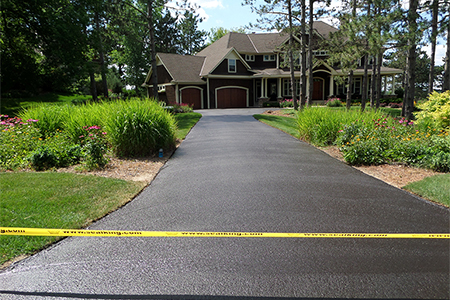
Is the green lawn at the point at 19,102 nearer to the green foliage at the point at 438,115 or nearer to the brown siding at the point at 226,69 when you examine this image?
the green foliage at the point at 438,115

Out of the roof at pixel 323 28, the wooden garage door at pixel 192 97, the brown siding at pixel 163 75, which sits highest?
the roof at pixel 323 28

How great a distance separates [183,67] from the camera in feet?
115

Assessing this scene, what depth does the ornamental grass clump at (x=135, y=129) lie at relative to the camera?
973cm

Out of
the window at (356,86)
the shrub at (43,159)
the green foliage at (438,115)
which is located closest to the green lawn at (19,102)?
the shrub at (43,159)

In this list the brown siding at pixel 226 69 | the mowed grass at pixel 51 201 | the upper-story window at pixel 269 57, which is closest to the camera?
the mowed grass at pixel 51 201

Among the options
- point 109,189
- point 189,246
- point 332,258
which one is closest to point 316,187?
point 332,258

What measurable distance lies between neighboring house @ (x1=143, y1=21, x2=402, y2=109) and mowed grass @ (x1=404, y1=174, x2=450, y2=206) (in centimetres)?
2771

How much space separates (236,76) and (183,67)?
5965mm

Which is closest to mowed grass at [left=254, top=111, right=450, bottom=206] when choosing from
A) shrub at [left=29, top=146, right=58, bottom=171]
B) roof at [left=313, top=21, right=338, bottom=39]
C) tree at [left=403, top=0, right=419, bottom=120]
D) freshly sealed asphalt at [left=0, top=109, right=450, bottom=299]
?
freshly sealed asphalt at [left=0, top=109, right=450, bottom=299]

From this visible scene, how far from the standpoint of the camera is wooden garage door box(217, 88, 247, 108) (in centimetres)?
3478

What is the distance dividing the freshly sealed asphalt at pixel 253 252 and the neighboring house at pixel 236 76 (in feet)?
91.2

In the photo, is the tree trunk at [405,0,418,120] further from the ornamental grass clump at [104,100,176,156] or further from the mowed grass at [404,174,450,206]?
the ornamental grass clump at [104,100,176,156]

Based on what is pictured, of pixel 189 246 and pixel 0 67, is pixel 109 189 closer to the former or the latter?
pixel 189 246

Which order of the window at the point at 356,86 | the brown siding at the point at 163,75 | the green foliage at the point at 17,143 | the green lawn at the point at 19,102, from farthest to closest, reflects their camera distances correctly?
the window at the point at 356,86 → the brown siding at the point at 163,75 → the green lawn at the point at 19,102 → the green foliage at the point at 17,143
